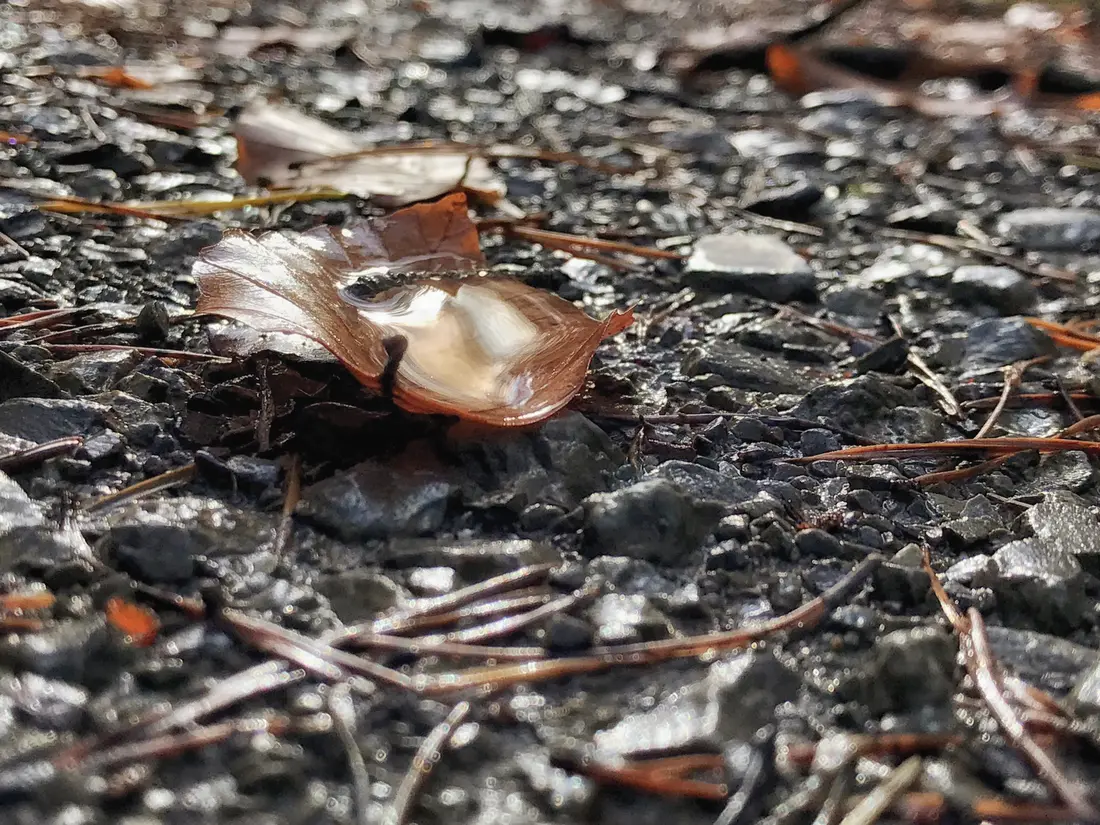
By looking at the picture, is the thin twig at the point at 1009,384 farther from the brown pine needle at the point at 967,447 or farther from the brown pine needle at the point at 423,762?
the brown pine needle at the point at 423,762

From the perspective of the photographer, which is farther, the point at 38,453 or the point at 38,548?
the point at 38,453

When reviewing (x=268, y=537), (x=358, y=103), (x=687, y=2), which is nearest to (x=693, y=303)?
(x=268, y=537)

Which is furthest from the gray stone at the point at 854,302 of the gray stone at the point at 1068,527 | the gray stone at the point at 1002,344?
the gray stone at the point at 1068,527

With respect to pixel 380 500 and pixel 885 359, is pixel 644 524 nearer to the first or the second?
pixel 380 500

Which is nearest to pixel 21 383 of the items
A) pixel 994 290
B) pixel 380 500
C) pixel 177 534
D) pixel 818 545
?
pixel 177 534

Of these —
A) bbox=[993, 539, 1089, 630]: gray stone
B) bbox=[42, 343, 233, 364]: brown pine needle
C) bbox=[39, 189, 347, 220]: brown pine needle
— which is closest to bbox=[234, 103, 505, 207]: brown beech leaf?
bbox=[39, 189, 347, 220]: brown pine needle

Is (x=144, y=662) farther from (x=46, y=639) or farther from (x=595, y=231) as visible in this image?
(x=595, y=231)

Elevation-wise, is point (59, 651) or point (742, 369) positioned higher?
point (59, 651)
